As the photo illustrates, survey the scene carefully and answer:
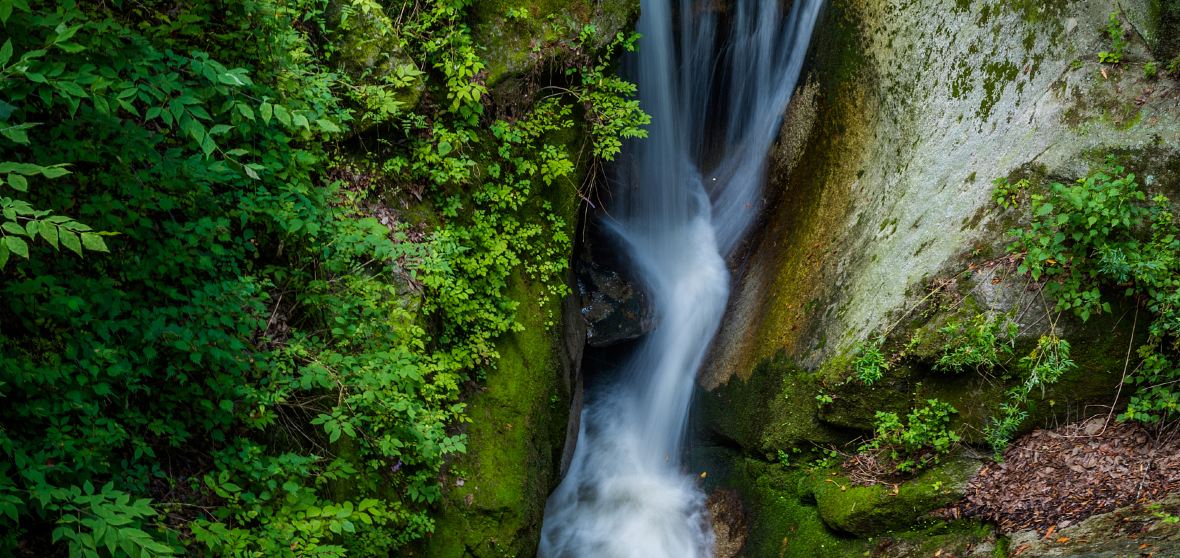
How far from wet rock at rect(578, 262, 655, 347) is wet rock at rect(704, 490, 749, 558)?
6.20 feet

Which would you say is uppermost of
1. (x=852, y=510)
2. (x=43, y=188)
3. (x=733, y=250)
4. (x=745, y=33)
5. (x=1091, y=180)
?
(x=745, y=33)

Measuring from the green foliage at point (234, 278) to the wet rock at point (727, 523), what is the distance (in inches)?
106

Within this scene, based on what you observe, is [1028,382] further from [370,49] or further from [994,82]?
[370,49]

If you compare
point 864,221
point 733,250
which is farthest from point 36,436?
point 733,250

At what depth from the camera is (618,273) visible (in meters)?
7.73

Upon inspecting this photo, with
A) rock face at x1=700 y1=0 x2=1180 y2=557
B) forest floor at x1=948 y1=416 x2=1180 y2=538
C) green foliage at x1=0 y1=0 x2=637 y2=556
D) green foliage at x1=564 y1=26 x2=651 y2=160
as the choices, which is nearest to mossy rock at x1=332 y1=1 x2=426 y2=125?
green foliage at x1=0 y1=0 x2=637 y2=556

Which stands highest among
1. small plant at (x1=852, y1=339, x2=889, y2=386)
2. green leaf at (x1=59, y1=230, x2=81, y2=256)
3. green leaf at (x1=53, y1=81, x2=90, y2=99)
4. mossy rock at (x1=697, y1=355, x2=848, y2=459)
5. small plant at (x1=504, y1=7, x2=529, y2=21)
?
small plant at (x1=504, y1=7, x2=529, y2=21)

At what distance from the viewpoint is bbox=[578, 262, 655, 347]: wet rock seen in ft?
24.4

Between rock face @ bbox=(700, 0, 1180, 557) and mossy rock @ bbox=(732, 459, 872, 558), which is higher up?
rock face @ bbox=(700, 0, 1180, 557)

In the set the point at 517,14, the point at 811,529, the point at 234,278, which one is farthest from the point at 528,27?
the point at 811,529

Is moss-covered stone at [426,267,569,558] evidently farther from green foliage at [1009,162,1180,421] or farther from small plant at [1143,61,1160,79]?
small plant at [1143,61,1160,79]

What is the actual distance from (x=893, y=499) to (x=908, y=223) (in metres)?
2.13

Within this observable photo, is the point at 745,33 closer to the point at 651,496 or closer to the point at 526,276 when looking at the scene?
the point at 526,276

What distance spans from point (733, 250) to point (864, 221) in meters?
1.89
